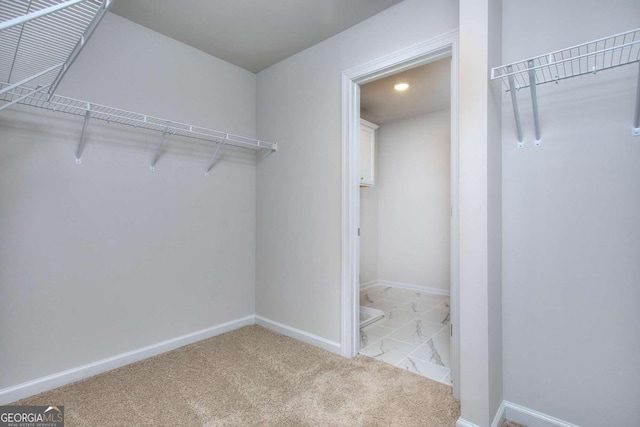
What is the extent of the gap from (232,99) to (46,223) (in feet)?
5.50

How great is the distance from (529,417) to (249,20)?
2857 millimetres

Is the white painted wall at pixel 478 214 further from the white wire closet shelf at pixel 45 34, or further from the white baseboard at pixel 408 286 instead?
the white baseboard at pixel 408 286

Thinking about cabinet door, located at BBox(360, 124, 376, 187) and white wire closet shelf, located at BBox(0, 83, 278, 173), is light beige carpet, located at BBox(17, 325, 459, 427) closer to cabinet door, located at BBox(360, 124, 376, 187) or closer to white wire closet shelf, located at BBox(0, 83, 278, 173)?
white wire closet shelf, located at BBox(0, 83, 278, 173)

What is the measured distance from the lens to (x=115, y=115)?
2.00 metres

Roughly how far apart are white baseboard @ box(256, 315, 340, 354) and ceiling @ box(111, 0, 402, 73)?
2.33m

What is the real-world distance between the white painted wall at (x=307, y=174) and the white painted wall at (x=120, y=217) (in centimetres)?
25

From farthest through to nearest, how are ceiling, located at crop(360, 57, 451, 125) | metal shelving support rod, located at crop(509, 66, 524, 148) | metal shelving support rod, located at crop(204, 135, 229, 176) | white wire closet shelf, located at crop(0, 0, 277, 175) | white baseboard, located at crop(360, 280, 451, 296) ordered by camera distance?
white baseboard, located at crop(360, 280, 451, 296) → ceiling, located at crop(360, 57, 451, 125) → metal shelving support rod, located at crop(204, 135, 229, 176) → metal shelving support rod, located at crop(509, 66, 524, 148) → white wire closet shelf, located at crop(0, 0, 277, 175)

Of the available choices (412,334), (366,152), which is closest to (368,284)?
(412,334)

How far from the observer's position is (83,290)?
6.63 feet

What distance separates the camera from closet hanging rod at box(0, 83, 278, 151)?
177 centimetres

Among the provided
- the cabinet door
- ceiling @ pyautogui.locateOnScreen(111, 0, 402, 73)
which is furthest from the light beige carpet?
ceiling @ pyautogui.locateOnScreen(111, 0, 402, 73)

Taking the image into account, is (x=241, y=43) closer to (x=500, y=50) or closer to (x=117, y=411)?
(x=500, y=50)

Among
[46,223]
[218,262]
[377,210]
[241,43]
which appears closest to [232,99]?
[241,43]

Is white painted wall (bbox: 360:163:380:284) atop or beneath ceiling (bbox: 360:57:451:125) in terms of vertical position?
beneath
